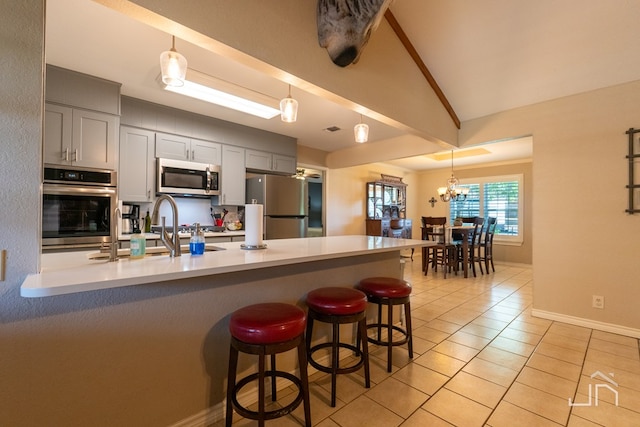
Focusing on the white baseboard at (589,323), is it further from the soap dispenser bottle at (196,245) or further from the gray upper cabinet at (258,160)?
the gray upper cabinet at (258,160)

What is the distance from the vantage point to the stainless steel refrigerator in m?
4.00

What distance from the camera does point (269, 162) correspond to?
169 inches

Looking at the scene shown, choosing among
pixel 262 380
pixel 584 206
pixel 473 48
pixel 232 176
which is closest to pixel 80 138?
pixel 232 176

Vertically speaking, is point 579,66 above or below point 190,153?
above

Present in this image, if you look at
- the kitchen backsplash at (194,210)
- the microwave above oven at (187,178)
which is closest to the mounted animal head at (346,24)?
the microwave above oven at (187,178)

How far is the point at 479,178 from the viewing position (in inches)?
268

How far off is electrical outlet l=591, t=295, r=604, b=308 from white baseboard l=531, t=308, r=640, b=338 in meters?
0.16

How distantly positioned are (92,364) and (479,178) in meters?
7.61

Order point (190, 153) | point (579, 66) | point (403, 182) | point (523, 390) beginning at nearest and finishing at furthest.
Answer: point (523, 390) < point (579, 66) < point (190, 153) < point (403, 182)

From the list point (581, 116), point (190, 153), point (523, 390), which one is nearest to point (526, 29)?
point (581, 116)

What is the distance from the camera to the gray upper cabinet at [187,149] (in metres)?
3.30

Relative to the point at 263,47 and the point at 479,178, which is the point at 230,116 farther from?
the point at 479,178

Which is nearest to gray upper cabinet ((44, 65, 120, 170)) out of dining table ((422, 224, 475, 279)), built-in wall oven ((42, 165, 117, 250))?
built-in wall oven ((42, 165, 117, 250))

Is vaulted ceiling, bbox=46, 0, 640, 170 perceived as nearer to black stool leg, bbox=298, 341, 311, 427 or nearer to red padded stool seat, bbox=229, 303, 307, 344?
red padded stool seat, bbox=229, 303, 307, 344
